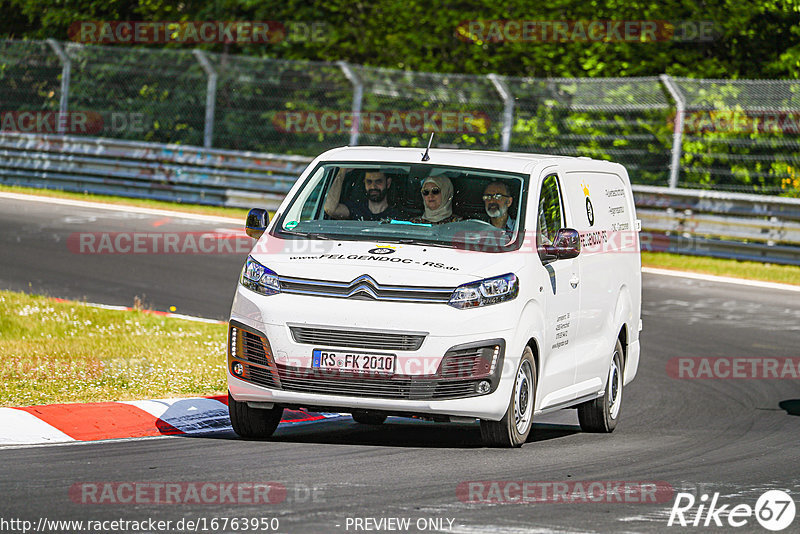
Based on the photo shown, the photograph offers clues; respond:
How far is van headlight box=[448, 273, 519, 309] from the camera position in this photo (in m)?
8.45

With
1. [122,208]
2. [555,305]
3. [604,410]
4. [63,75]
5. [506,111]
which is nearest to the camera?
[555,305]

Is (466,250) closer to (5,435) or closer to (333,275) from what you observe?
(333,275)

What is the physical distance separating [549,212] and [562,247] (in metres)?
0.60

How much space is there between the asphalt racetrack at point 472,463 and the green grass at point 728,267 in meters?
4.96

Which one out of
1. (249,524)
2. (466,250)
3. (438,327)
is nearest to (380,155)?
(466,250)

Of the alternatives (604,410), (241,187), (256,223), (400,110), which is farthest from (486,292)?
(400,110)

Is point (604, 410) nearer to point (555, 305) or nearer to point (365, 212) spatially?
point (555, 305)

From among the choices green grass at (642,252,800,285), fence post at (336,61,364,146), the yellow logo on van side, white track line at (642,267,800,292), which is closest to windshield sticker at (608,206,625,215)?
the yellow logo on van side

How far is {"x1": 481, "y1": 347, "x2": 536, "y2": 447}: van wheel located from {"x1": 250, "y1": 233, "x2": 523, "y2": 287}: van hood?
2.01ft

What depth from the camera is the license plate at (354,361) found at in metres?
8.35

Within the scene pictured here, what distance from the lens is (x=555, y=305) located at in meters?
9.34

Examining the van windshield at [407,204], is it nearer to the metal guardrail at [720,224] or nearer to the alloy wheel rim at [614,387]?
the alloy wheel rim at [614,387]

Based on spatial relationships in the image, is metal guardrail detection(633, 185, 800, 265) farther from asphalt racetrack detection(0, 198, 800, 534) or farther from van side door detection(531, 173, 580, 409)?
van side door detection(531, 173, 580, 409)

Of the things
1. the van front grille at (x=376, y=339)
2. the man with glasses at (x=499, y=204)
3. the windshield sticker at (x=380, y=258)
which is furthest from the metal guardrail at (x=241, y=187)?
the van front grille at (x=376, y=339)
